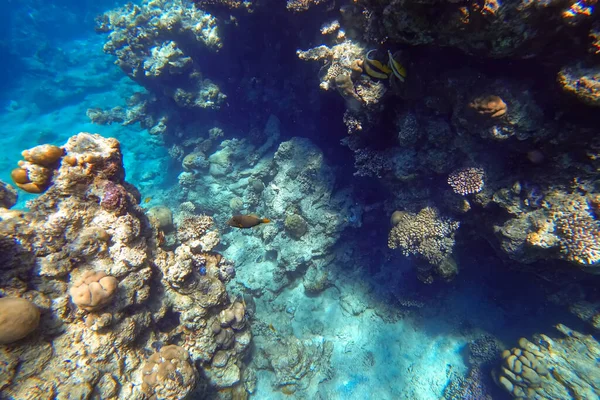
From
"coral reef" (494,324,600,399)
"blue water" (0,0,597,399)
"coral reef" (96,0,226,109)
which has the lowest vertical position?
"coral reef" (494,324,600,399)

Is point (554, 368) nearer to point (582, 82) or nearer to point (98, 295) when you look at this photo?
point (582, 82)

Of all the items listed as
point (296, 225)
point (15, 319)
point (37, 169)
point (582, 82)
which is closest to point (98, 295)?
point (15, 319)

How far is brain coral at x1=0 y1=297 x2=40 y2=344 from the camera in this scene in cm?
300

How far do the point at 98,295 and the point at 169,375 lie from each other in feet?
5.16

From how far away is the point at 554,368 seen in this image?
528 centimetres

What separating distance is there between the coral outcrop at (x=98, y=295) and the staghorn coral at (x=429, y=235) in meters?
4.11

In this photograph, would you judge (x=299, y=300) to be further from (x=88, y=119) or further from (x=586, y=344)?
(x=88, y=119)

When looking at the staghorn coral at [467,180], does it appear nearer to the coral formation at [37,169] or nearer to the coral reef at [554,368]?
the coral reef at [554,368]

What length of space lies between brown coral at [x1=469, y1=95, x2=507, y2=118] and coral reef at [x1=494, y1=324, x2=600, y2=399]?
4.98 meters

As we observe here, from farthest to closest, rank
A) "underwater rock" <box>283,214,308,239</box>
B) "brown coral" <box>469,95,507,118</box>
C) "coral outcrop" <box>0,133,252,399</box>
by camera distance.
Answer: "underwater rock" <box>283,214,308,239</box>
"brown coral" <box>469,95,507,118</box>
"coral outcrop" <box>0,133,252,399</box>

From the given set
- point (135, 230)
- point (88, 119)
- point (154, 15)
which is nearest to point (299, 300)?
point (135, 230)

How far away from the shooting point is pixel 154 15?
12.1 meters

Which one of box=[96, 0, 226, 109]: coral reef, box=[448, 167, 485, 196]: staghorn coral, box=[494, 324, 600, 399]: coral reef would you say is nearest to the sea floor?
box=[494, 324, 600, 399]: coral reef

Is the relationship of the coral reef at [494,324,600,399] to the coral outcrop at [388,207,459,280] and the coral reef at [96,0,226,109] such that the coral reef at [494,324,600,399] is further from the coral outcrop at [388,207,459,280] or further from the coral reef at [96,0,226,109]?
the coral reef at [96,0,226,109]
